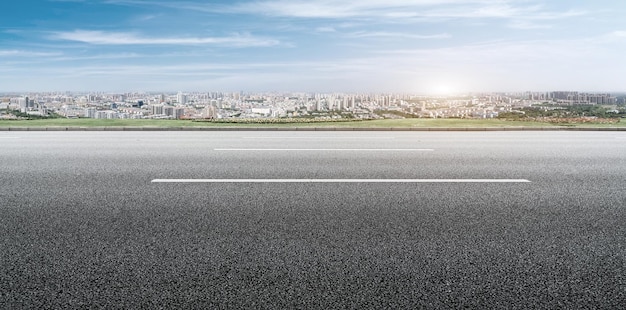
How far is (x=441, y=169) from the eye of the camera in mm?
8008

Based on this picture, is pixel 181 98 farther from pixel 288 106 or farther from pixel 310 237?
pixel 310 237

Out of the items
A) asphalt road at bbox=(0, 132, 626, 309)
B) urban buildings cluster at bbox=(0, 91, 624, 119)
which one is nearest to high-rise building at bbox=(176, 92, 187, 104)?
urban buildings cluster at bbox=(0, 91, 624, 119)

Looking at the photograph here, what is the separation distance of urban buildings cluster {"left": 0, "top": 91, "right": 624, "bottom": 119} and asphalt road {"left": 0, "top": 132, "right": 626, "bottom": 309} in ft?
45.0

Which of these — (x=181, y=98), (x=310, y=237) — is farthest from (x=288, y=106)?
(x=310, y=237)

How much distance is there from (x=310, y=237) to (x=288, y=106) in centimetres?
2098

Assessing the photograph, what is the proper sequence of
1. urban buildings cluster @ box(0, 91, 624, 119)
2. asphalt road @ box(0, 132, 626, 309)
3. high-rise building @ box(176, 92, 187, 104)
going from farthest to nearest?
high-rise building @ box(176, 92, 187, 104), urban buildings cluster @ box(0, 91, 624, 119), asphalt road @ box(0, 132, 626, 309)

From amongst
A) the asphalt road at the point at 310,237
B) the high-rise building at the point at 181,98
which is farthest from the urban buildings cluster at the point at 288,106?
the asphalt road at the point at 310,237

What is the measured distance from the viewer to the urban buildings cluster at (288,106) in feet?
71.5

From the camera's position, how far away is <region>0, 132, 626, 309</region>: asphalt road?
3334 millimetres

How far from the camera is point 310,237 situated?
4.47 metres

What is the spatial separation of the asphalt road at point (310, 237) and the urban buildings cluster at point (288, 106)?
45.0 ft

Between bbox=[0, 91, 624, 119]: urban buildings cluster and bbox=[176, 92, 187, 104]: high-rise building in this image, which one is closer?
bbox=[0, 91, 624, 119]: urban buildings cluster

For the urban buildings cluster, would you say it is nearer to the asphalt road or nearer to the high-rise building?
the high-rise building

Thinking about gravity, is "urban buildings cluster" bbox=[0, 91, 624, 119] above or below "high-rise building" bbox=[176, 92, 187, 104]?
below
